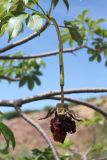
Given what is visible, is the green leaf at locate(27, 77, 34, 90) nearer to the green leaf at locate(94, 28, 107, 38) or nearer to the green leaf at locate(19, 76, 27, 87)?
the green leaf at locate(19, 76, 27, 87)

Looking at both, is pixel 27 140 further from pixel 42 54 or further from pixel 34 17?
pixel 34 17

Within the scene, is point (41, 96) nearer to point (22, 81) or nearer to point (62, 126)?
point (62, 126)

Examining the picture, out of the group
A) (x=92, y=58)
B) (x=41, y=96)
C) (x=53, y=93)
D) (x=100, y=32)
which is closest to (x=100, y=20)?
(x=100, y=32)

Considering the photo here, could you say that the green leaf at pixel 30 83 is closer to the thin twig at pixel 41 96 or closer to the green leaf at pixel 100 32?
the green leaf at pixel 100 32

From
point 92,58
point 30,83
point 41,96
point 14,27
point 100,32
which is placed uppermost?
point 14,27

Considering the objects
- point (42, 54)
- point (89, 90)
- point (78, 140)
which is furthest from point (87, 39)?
point (78, 140)

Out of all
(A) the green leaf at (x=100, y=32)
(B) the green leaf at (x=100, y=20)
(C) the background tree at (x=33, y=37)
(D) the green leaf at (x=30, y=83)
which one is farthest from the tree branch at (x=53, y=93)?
(D) the green leaf at (x=30, y=83)

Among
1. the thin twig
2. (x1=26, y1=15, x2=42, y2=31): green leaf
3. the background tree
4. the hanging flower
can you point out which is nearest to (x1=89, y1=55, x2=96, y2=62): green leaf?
the background tree

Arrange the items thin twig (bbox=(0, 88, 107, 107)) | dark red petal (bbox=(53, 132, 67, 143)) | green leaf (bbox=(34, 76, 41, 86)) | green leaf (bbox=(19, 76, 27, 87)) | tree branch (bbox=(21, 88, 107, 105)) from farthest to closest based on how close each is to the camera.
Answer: green leaf (bbox=(34, 76, 41, 86)), green leaf (bbox=(19, 76, 27, 87)), thin twig (bbox=(0, 88, 107, 107)), tree branch (bbox=(21, 88, 107, 105)), dark red petal (bbox=(53, 132, 67, 143))
